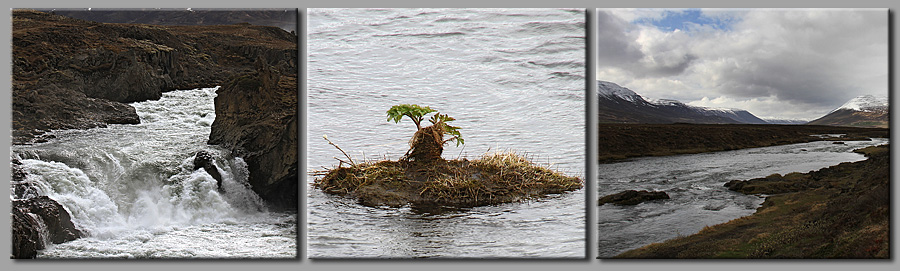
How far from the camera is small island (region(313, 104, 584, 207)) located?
4.78 metres

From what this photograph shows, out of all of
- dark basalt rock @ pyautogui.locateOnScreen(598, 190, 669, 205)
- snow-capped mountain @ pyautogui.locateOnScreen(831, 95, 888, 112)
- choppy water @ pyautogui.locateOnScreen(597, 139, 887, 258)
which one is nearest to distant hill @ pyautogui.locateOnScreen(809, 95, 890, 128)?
snow-capped mountain @ pyautogui.locateOnScreen(831, 95, 888, 112)

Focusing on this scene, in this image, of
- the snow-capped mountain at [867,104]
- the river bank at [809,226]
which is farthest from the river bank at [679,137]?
the river bank at [809,226]

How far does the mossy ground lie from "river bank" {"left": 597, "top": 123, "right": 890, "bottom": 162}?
0.41 m

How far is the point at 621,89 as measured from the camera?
4.80m

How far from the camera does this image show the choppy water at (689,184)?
15.2 feet

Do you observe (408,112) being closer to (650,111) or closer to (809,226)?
(650,111)

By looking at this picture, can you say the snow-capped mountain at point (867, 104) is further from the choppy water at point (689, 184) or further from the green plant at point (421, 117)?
the green plant at point (421, 117)

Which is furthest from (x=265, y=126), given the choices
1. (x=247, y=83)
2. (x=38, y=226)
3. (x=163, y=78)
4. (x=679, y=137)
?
(x=679, y=137)

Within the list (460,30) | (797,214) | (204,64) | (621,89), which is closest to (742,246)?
(797,214)

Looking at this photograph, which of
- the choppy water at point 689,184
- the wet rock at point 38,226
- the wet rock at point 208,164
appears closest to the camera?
the wet rock at point 38,226

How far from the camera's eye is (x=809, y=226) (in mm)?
4543

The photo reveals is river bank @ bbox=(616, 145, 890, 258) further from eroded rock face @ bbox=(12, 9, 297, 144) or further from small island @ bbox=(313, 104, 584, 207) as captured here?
eroded rock face @ bbox=(12, 9, 297, 144)

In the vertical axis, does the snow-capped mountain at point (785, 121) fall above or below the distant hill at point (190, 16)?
below

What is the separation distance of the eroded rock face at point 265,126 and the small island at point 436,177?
0.30m
